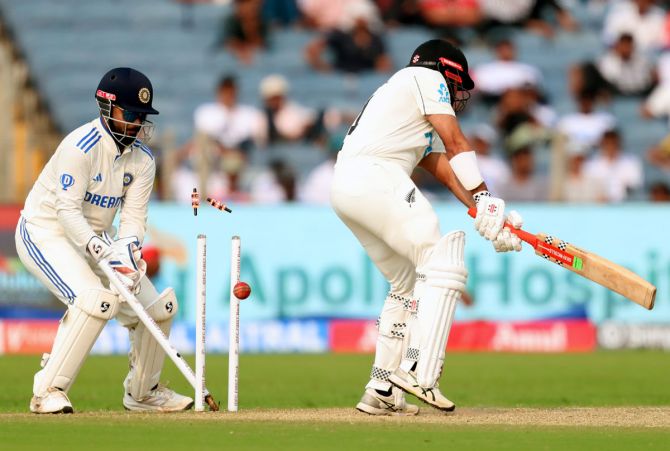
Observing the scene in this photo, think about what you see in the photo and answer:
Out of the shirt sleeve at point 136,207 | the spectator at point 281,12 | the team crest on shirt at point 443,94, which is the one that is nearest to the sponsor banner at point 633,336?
the spectator at point 281,12

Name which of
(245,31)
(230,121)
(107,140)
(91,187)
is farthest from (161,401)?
(245,31)

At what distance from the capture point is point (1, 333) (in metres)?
13.4

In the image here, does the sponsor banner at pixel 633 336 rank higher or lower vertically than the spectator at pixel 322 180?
lower

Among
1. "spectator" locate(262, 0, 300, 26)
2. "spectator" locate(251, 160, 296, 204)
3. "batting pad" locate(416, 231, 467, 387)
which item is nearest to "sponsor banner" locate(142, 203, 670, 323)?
"spectator" locate(251, 160, 296, 204)

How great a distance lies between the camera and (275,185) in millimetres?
14367

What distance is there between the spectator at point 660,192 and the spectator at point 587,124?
1224mm

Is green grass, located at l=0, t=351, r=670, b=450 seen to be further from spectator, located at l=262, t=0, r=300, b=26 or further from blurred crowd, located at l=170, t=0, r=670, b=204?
spectator, located at l=262, t=0, r=300, b=26

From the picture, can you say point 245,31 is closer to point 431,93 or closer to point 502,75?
point 502,75

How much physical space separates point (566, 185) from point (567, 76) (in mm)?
3513

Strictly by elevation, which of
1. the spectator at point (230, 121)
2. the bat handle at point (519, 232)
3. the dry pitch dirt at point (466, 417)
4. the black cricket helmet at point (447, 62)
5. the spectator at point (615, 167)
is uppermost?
the spectator at point (230, 121)

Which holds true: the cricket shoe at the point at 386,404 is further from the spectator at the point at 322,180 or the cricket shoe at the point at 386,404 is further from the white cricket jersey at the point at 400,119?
the spectator at the point at 322,180

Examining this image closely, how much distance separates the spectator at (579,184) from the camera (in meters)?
13.8

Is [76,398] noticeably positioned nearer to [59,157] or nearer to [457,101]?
[59,157]

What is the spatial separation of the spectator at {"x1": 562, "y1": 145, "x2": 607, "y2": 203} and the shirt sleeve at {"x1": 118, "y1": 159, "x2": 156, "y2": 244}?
281 inches
